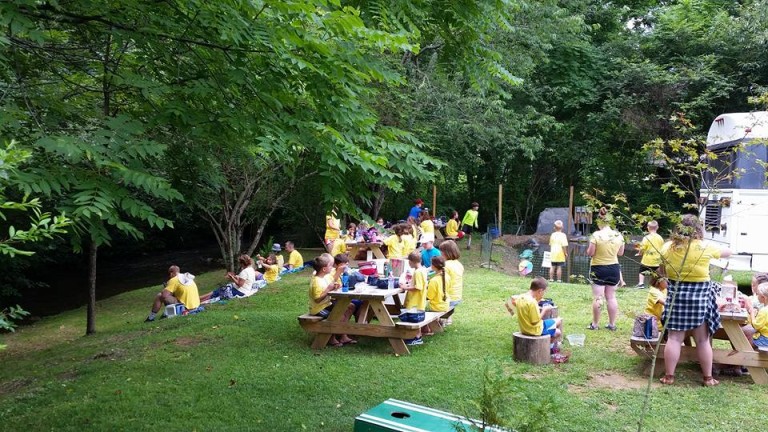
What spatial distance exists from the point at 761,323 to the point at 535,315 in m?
2.41

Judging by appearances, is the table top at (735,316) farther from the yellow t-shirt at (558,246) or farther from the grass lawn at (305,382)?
the yellow t-shirt at (558,246)

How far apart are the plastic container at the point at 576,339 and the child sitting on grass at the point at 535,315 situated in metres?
0.67

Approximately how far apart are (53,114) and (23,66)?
2.66 ft

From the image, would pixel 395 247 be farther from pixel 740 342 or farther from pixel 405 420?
pixel 405 420

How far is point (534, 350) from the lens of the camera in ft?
22.2

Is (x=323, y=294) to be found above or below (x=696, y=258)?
below

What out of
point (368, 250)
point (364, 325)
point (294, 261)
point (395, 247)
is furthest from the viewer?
point (294, 261)

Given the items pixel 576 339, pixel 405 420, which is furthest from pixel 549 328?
pixel 405 420

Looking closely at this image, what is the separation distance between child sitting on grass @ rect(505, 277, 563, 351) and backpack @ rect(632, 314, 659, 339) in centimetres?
99

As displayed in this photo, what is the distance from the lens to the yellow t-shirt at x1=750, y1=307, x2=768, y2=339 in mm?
6195

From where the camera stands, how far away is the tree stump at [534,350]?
6770 millimetres

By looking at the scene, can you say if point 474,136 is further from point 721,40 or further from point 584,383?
point 584,383

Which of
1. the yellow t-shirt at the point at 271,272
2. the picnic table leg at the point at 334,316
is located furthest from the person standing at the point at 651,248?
the yellow t-shirt at the point at 271,272

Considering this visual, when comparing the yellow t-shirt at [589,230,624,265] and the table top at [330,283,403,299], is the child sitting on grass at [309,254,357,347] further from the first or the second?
the yellow t-shirt at [589,230,624,265]
